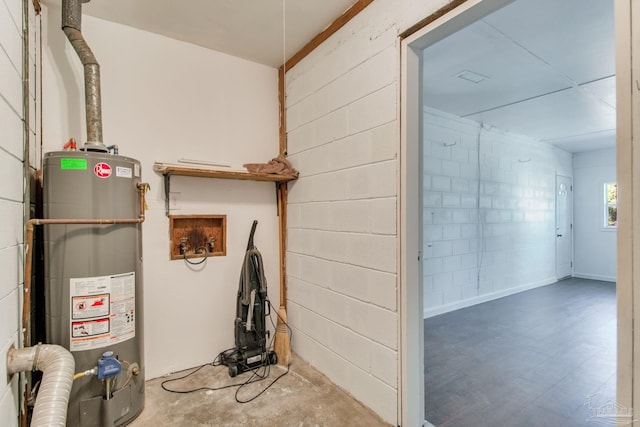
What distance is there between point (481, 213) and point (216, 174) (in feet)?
13.3

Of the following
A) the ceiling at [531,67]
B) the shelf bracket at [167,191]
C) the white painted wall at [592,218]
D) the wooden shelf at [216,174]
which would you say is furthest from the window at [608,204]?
the shelf bracket at [167,191]

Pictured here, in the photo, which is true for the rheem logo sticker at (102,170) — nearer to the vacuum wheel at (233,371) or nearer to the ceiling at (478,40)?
the ceiling at (478,40)

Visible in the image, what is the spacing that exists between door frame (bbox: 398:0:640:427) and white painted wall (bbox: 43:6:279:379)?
153 cm

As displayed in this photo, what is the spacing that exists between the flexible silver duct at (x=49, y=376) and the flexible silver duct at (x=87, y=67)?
1.11m

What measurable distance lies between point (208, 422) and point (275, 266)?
137 centimetres

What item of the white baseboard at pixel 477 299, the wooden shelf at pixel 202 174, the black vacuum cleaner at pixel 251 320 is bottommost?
the white baseboard at pixel 477 299

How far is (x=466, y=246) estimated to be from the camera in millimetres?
4543

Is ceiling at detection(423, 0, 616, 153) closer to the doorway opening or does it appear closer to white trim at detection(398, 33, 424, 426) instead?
the doorway opening

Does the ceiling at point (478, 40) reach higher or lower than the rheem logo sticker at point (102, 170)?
higher

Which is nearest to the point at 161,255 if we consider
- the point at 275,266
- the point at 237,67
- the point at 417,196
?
the point at 275,266

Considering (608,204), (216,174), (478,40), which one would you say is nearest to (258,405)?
(216,174)

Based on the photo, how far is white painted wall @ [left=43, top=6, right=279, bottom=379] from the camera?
2.20 meters

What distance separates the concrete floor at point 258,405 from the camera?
1897 millimetres

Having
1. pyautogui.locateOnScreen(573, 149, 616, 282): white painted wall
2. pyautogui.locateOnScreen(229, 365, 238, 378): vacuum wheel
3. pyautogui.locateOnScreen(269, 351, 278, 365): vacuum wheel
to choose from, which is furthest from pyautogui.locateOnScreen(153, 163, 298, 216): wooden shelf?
pyautogui.locateOnScreen(573, 149, 616, 282): white painted wall
